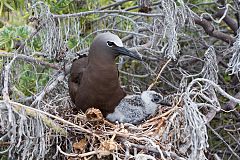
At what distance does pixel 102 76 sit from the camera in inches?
140

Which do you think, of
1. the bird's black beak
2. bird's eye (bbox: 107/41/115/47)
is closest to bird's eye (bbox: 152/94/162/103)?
the bird's black beak

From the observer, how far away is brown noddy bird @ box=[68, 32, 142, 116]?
11.6ft

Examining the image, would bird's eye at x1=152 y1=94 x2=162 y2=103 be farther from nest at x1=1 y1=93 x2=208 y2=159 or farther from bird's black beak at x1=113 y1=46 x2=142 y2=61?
bird's black beak at x1=113 y1=46 x2=142 y2=61

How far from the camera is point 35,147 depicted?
293 cm

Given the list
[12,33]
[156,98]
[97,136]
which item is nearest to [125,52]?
[156,98]

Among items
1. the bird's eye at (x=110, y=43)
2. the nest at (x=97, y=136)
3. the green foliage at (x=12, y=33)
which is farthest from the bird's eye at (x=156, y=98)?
the green foliage at (x=12, y=33)

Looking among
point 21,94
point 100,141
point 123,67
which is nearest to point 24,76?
point 21,94

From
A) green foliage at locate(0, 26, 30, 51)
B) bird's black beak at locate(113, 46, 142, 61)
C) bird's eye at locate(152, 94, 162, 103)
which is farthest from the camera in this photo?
bird's eye at locate(152, 94, 162, 103)

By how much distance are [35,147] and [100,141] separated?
1.44 ft

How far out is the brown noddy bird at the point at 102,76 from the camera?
11.6 feet

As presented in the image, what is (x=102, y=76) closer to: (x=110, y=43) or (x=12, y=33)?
(x=110, y=43)

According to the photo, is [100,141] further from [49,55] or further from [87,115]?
[49,55]

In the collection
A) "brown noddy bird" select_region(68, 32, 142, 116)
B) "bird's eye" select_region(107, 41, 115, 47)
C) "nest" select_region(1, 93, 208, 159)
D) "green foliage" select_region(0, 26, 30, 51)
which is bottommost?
"nest" select_region(1, 93, 208, 159)

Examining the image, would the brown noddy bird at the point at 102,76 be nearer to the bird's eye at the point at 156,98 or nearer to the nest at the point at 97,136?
the nest at the point at 97,136
